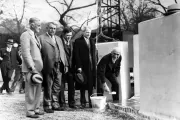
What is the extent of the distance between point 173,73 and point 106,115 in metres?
1.27

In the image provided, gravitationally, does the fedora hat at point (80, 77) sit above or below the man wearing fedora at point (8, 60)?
below

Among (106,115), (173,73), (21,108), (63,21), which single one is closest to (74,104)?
(106,115)

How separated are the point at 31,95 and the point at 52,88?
1.95 feet

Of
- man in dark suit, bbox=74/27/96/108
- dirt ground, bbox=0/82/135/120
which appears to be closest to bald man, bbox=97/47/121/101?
man in dark suit, bbox=74/27/96/108

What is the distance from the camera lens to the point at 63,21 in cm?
484

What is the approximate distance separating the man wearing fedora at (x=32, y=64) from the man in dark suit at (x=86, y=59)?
3.30 ft

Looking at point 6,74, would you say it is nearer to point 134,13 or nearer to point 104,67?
point 104,67

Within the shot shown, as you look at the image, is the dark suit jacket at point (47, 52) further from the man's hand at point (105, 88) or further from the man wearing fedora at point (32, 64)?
the man's hand at point (105, 88)

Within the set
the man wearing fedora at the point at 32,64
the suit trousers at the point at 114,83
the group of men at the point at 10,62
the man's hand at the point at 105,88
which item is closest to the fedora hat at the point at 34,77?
the man wearing fedora at the point at 32,64

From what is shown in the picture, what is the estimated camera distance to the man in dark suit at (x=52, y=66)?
4500mm

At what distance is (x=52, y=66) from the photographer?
460 cm

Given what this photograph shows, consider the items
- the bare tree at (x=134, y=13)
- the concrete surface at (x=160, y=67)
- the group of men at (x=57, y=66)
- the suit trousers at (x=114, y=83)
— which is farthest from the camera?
the bare tree at (x=134, y=13)

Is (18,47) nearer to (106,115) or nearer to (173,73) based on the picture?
(106,115)

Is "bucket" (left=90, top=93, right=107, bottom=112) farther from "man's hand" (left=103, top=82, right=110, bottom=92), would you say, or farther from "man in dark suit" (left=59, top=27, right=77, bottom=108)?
"man's hand" (left=103, top=82, right=110, bottom=92)
